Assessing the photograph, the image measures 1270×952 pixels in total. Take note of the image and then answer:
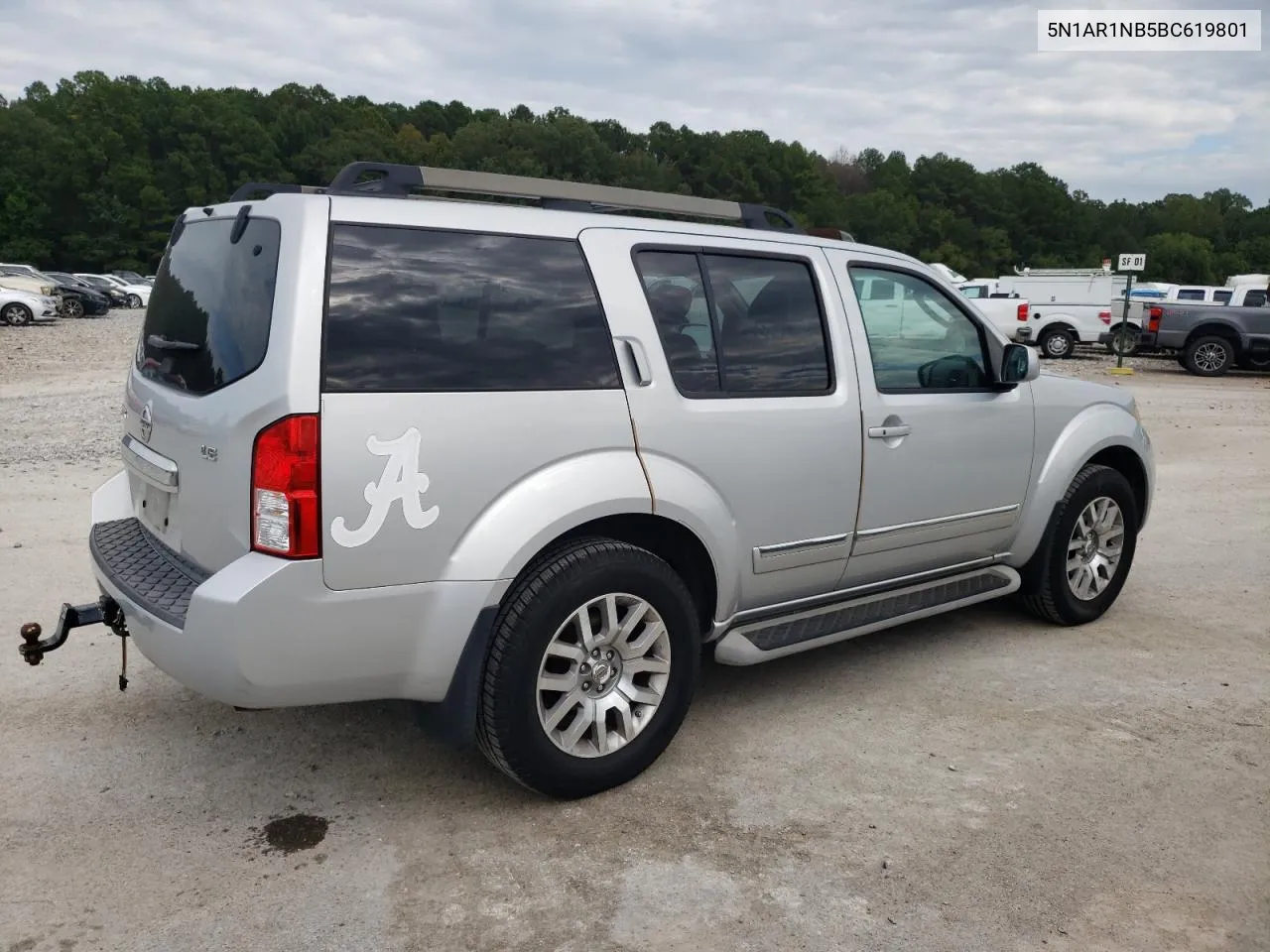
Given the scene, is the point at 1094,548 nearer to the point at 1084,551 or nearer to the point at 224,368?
the point at 1084,551

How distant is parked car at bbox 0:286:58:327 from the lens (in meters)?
27.0

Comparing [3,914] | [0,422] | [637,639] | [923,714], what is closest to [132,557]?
[3,914]

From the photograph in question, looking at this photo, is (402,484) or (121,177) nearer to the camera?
(402,484)

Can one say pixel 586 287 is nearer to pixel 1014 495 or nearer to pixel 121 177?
pixel 1014 495

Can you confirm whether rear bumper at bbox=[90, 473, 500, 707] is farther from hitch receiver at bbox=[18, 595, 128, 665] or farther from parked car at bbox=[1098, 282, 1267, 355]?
parked car at bbox=[1098, 282, 1267, 355]

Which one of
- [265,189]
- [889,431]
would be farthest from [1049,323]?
[265,189]

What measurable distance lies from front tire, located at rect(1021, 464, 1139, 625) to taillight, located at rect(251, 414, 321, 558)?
3500 mm

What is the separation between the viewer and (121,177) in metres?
88.1

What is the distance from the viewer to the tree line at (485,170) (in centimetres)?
8694

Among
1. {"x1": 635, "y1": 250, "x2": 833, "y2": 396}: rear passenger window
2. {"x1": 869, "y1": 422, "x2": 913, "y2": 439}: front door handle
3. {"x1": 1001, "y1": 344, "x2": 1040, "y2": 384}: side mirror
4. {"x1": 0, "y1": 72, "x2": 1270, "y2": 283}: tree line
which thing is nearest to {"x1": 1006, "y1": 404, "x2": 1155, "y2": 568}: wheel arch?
{"x1": 1001, "y1": 344, "x2": 1040, "y2": 384}: side mirror

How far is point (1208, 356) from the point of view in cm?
2097

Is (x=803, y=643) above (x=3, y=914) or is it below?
above

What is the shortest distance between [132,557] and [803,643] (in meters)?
2.31

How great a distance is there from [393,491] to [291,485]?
10.6 inches
